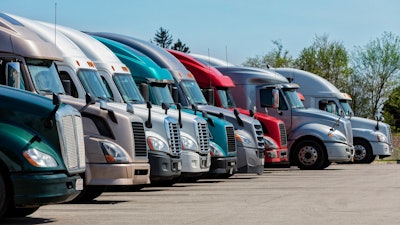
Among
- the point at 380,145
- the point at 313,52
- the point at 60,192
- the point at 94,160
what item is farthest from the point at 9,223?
the point at 313,52

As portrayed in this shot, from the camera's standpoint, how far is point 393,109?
349 feet

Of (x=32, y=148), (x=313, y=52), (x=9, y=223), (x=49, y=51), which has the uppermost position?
(x=313, y=52)

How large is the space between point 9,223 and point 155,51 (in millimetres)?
13894

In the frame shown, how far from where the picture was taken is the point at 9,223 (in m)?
14.4

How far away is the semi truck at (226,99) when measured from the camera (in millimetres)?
30719

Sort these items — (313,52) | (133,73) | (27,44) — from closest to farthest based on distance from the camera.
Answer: (27,44)
(133,73)
(313,52)

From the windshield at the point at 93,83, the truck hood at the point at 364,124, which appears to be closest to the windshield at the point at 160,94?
the windshield at the point at 93,83

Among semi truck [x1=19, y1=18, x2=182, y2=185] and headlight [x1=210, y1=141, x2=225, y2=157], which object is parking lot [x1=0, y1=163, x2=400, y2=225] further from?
headlight [x1=210, y1=141, x2=225, y2=157]

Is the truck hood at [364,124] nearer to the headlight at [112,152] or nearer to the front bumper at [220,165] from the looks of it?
the front bumper at [220,165]

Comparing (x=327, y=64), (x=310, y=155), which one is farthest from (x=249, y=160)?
(x=327, y=64)

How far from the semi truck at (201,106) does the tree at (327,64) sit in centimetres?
5443

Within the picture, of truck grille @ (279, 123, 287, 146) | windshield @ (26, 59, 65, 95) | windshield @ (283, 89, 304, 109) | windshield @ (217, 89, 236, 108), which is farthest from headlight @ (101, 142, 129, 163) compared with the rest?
windshield @ (283, 89, 304, 109)

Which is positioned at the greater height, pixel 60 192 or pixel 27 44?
pixel 27 44

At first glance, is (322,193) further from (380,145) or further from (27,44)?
(380,145)
